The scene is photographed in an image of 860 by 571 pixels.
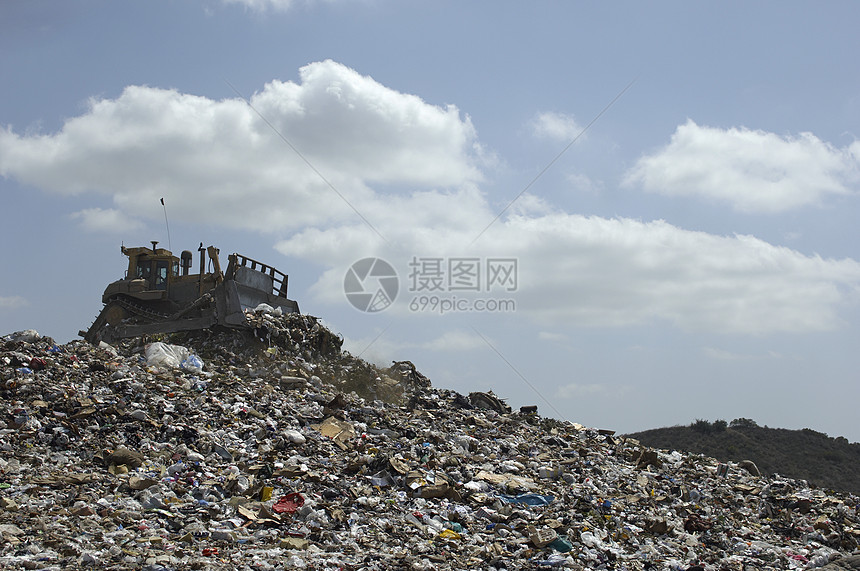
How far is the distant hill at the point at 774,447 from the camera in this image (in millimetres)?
20469

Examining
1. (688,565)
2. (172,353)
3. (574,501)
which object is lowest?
(688,565)

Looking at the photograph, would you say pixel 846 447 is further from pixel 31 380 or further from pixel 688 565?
pixel 31 380

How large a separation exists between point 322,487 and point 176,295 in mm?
9791

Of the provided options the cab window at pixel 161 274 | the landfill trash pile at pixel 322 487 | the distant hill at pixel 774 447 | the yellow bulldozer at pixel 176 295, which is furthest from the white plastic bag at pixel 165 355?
the distant hill at pixel 774 447

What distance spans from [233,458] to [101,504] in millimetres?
1890

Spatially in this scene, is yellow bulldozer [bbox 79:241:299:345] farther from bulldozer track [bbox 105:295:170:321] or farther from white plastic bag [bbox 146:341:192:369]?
white plastic bag [bbox 146:341:192:369]

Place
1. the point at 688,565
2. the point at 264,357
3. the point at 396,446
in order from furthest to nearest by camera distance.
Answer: the point at 264,357 → the point at 396,446 → the point at 688,565

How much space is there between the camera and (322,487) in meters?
6.88

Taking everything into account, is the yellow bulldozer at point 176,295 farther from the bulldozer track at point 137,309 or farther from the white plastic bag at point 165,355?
the white plastic bag at point 165,355

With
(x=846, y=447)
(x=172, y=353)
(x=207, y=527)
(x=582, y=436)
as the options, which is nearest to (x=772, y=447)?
(x=846, y=447)

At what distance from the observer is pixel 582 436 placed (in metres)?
11.8

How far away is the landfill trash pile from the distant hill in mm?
10810

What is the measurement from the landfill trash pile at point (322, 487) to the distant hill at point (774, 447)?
10.8 meters

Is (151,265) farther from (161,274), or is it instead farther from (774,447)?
(774,447)
